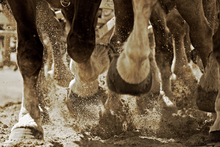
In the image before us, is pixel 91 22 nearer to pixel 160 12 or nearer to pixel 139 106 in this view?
pixel 139 106

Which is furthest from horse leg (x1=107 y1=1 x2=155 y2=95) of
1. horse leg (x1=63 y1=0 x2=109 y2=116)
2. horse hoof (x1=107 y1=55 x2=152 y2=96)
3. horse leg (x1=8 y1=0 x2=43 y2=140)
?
horse leg (x1=8 y1=0 x2=43 y2=140)

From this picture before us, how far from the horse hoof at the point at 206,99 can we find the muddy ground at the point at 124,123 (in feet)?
0.60

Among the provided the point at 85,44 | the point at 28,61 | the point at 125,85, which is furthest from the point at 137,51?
the point at 28,61

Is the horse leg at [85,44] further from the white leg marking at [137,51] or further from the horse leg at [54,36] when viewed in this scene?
the horse leg at [54,36]

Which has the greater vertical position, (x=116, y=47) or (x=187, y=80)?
(x=116, y=47)

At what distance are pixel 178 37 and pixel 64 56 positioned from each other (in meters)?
1.32

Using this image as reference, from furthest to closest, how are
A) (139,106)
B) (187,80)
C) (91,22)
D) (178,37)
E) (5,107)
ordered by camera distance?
(178,37) < (187,80) < (5,107) < (139,106) < (91,22)

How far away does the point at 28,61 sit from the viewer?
8.04 ft

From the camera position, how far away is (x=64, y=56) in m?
4.25

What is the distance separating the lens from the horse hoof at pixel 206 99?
8.66 feet

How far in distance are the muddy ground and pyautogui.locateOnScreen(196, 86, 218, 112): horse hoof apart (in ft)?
0.60

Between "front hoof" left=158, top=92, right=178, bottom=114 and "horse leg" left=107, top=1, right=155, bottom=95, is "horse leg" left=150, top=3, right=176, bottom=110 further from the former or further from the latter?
"horse leg" left=107, top=1, right=155, bottom=95

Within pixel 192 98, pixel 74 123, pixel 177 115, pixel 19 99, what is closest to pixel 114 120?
pixel 74 123

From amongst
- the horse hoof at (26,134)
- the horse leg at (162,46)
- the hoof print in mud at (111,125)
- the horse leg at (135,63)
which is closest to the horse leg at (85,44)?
the horse leg at (135,63)
